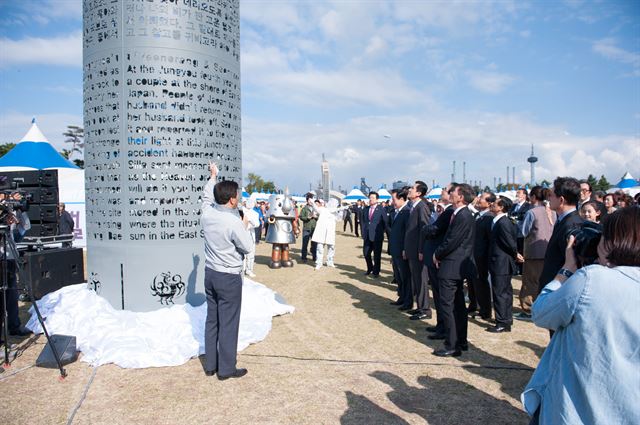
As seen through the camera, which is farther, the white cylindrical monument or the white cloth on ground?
the white cylindrical monument

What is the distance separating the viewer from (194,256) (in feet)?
19.7

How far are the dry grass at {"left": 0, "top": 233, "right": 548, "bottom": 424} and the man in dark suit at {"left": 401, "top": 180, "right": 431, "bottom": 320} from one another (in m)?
0.64

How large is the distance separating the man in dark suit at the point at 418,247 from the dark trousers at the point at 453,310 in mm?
1698

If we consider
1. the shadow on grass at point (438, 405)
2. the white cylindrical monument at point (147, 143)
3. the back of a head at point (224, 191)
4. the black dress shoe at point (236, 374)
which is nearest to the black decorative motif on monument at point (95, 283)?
the white cylindrical monument at point (147, 143)

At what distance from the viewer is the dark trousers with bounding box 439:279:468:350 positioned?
502 cm

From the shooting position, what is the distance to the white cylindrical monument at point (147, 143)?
18.5 ft

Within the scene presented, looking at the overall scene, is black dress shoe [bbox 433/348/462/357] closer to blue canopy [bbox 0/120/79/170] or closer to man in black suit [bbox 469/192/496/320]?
man in black suit [bbox 469/192/496/320]

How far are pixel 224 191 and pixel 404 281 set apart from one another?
4261mm

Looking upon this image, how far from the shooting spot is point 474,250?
6648mm

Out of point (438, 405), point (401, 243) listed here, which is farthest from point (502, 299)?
point (438, 405)

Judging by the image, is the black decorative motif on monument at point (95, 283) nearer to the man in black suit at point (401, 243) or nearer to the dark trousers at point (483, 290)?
the man in black suit at point (401, 243)

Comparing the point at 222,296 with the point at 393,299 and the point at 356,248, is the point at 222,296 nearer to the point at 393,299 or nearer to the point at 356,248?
the point at 393,299

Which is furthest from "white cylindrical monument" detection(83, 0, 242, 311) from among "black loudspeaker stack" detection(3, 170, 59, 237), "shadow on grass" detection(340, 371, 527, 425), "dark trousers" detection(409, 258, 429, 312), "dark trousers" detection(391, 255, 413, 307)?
"black loudspeaker stack" detection(3, 170, 59, 237)

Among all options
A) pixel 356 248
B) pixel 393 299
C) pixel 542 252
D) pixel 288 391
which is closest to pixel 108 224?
pixel 288 391
